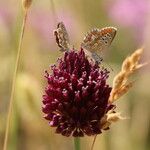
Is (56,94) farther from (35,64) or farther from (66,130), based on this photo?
(35,64)

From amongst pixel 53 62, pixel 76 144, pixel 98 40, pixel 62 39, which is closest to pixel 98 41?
pixel 98 40

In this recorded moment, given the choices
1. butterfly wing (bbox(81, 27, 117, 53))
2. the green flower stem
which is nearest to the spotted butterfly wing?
butterfly wing (bbox(81, 27, 117, 53))

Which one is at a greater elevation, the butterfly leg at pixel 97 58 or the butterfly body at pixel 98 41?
the butterfly body at pixel 98 41

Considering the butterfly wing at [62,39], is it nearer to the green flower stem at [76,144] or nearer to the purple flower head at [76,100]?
the purple flower head at [76,100]

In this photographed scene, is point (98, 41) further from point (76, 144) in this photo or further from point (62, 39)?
point (76, 144)

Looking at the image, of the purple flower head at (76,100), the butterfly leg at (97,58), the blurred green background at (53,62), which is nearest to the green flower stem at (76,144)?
the purple flower head at (76,100)

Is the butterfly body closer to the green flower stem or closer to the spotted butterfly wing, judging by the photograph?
the spotted butterfly wing
